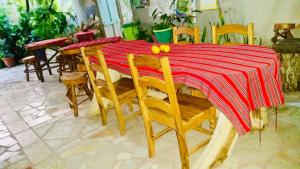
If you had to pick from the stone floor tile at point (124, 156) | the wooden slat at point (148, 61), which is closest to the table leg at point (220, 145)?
the wooden slat at point (148, 61)

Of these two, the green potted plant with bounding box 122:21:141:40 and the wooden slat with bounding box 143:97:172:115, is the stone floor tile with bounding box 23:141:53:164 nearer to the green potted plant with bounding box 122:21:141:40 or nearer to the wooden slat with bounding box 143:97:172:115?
the wooden slat with bounding box 143:97:172:115

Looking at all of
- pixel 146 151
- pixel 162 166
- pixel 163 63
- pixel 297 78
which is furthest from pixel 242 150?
pixel 297 78

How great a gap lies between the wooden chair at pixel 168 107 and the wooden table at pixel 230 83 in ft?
0.44

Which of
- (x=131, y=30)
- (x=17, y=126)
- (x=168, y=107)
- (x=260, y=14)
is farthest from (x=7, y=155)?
(x=260, y=14)

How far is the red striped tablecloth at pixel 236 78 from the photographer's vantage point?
1.81 meters

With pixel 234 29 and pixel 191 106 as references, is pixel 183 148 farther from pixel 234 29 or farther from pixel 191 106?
pixel 234 29

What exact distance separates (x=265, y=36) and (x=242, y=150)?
2.27 m

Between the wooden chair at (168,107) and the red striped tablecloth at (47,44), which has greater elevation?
the red striped tablecloth at (47,44)

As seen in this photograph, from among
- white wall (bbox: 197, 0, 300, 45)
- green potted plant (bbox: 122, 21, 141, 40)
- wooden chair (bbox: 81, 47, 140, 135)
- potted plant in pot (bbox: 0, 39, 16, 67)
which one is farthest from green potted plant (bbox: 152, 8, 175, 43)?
potted plant in pot (bbox: 0, 39, 16, 67)

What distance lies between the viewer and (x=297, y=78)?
337 cm

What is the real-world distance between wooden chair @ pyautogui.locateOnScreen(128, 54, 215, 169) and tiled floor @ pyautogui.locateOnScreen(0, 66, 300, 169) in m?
0.30

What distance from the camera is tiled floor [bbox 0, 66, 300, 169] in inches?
91.7

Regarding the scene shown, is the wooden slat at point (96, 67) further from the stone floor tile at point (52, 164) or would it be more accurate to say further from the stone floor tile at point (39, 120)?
the stone floor tile at point (39, 120)

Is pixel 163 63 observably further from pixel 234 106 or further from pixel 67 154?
pixel 67 154
